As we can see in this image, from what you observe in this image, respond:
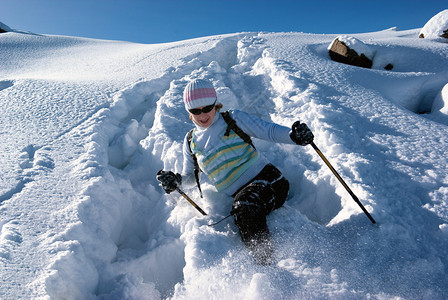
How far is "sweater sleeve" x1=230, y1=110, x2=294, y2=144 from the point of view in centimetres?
255

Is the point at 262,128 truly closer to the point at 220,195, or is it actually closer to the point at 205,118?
the point at 205,118

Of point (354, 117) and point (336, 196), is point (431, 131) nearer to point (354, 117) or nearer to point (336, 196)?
point (354, 117)

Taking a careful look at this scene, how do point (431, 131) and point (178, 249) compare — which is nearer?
point (178, 249)

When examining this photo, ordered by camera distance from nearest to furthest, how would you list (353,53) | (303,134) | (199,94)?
(303,134) < (199,94) < (353,53)

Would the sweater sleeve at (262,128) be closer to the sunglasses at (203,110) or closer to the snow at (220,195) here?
the sunglasses at (203,110)

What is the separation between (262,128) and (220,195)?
956 mm

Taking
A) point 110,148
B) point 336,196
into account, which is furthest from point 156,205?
point 336,196

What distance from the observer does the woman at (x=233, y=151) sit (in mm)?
2535

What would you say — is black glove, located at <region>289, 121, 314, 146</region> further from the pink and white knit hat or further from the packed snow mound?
the packed snow mound

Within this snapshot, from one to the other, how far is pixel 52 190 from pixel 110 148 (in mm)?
1302

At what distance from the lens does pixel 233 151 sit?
271 cm

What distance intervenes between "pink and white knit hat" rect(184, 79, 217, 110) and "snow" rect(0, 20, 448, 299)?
1.11 metres

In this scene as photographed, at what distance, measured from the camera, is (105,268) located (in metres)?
2.49

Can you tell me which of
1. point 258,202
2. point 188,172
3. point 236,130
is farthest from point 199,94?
point 258,202
